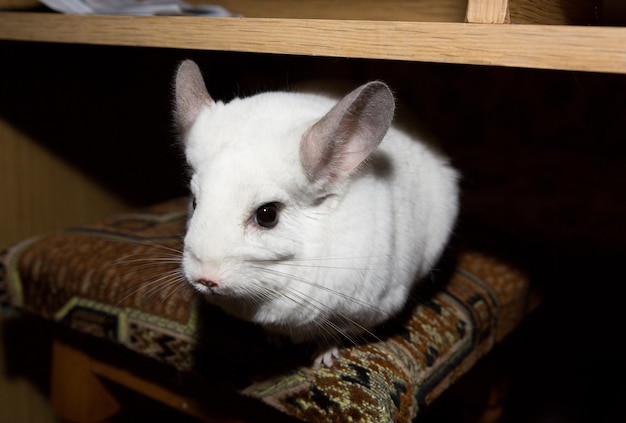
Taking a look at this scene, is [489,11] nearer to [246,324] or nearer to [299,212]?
[299,212]

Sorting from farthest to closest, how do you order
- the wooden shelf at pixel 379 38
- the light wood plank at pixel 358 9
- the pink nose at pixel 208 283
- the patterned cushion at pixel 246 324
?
the light wood plank at pixel 358 9 < the patterned cushion at pixel 246 324 < the pink nose at pixel 208 283 < the wooden shelf at pixel 379 38

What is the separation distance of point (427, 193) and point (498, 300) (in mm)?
296

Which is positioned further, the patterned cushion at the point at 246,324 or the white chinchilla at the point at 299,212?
the patterned cushion at the point at 246,324

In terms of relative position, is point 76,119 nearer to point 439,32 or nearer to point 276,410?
point 276,410

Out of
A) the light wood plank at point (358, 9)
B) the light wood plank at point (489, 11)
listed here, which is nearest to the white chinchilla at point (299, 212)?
the light wood plank at point (489, 11)

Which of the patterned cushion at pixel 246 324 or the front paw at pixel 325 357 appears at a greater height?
the front paw at pixel 325 357

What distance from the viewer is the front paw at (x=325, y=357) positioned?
105 centimetres

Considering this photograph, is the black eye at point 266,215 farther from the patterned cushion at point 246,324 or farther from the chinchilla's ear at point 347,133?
the patterned cushion at point 246,324

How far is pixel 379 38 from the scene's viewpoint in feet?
2.85

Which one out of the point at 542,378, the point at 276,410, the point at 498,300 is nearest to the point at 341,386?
the point at 276,410

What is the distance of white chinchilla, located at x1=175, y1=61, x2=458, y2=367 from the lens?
877 millimetres

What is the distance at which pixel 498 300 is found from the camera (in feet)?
4.35

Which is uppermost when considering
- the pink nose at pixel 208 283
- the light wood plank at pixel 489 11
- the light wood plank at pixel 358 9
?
the light wood plank at pixel 489 11

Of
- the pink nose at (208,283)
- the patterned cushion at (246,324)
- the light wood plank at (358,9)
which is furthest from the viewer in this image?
the light wood plank at (358,9)
